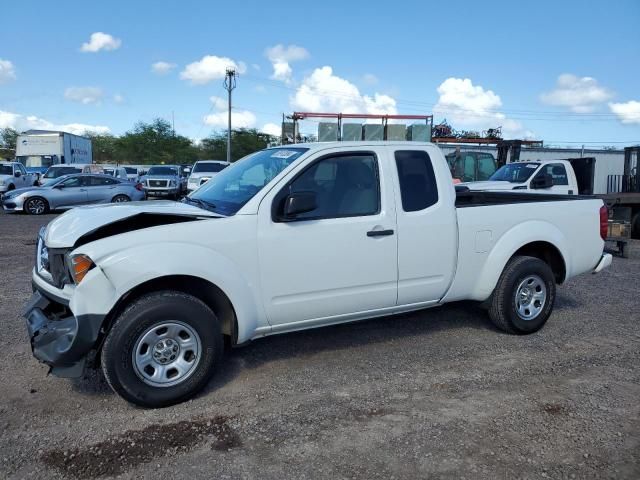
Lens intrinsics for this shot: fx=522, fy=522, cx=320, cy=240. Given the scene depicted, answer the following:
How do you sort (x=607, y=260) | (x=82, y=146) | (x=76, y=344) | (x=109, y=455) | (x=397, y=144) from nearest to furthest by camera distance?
(x=109, y=455) → (x=76, y=344) → (x=397, y=144) → (x=607, y=260) → (x=82, y=146)

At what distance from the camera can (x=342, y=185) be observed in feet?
14.0

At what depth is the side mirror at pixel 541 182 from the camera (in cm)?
1223

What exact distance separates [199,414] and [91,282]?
1.13 metres

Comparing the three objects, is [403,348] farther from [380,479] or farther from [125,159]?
[125,159]

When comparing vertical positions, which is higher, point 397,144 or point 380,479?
point 397,144

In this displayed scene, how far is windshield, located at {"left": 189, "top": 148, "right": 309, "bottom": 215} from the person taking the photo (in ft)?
13.4

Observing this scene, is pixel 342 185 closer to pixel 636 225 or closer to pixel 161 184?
pixel 636 225

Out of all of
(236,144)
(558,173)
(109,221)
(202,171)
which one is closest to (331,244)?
(109,221)

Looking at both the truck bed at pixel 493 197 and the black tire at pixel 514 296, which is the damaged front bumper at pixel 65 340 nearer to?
the black tire at pixel 514 296

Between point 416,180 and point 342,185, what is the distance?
72 centimetres

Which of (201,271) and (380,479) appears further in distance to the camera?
(201,271)

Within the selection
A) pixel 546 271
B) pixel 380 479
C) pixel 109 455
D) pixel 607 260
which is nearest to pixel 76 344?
pixel 109 455

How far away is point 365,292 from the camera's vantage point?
14.0ft

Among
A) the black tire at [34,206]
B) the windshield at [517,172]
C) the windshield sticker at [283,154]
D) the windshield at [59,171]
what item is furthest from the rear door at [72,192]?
the windshield sticker at [283,154]
